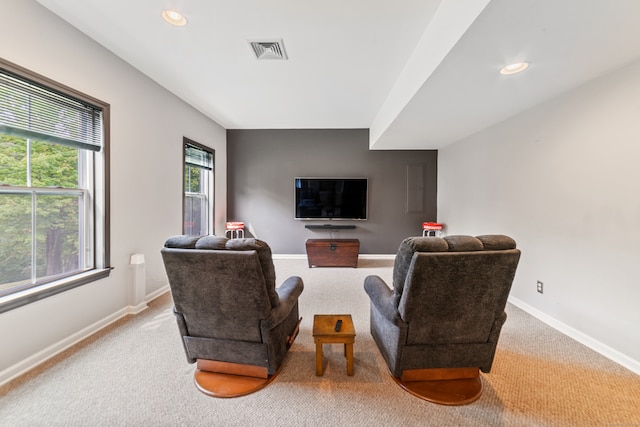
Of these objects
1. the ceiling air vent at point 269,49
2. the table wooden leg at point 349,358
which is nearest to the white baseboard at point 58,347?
the table wooden leg at point 349,358

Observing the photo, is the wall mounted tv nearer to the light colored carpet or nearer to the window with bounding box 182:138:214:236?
the window with bounding box 182:138:214:236

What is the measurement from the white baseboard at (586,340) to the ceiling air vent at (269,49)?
3.81 metres

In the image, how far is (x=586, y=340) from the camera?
6.58 ft

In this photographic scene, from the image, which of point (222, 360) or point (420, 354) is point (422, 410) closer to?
point (420, 354)

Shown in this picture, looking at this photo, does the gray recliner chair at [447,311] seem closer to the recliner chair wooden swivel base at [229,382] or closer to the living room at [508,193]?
the recliner chair wooden swivel base at [229,382]

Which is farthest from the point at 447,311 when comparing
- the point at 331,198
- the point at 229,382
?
the point at 331,198

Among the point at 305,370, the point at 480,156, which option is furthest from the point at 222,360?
the point at 480,156

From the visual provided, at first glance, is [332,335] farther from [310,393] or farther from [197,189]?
[197,189]

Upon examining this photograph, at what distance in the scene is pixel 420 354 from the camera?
4.80 feet

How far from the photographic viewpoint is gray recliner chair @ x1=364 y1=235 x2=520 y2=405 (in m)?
1.28

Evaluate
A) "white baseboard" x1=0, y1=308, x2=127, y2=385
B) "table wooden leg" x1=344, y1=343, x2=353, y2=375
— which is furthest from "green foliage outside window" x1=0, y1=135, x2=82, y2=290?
"table wooden leg" x1=344, y1=343, x2=353, y2=375

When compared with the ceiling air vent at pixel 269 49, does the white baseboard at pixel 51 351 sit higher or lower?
lower

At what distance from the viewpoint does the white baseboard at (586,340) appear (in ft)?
5.65

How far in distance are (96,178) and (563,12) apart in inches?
146
